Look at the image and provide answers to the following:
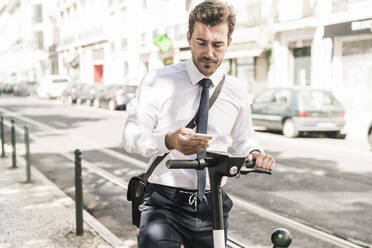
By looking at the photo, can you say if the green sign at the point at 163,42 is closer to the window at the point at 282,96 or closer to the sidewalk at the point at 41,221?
the window at the point at 282,96

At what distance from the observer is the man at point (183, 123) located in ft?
6.98

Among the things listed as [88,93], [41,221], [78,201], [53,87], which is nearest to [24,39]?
[53,87]

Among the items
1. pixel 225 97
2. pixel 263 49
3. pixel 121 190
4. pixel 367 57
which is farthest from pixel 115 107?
pixel 225 97

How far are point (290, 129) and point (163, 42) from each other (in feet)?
62.7

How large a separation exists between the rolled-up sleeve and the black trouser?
0.72 ft

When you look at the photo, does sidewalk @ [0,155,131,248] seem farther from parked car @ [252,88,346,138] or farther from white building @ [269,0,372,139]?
white building @ [269,0,372,139]

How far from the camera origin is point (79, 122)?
1803cm

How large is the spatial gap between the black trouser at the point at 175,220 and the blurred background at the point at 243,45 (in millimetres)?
12925

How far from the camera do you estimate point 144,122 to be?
2.19 metres

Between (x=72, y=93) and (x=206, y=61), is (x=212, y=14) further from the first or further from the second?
(x=72, y=93)

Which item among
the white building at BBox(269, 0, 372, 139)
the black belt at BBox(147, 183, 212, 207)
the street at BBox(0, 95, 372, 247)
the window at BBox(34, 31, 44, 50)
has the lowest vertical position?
the street at BBox(0, 95, 372, 247)

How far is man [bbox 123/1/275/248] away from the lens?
2.13 m

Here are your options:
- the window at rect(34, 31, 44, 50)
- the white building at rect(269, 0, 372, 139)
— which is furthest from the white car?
the window at rect(34, 31, 44, 50)

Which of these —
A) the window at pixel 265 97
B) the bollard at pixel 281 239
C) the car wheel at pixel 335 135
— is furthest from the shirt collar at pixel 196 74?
the car wheel at pixel 335 135
